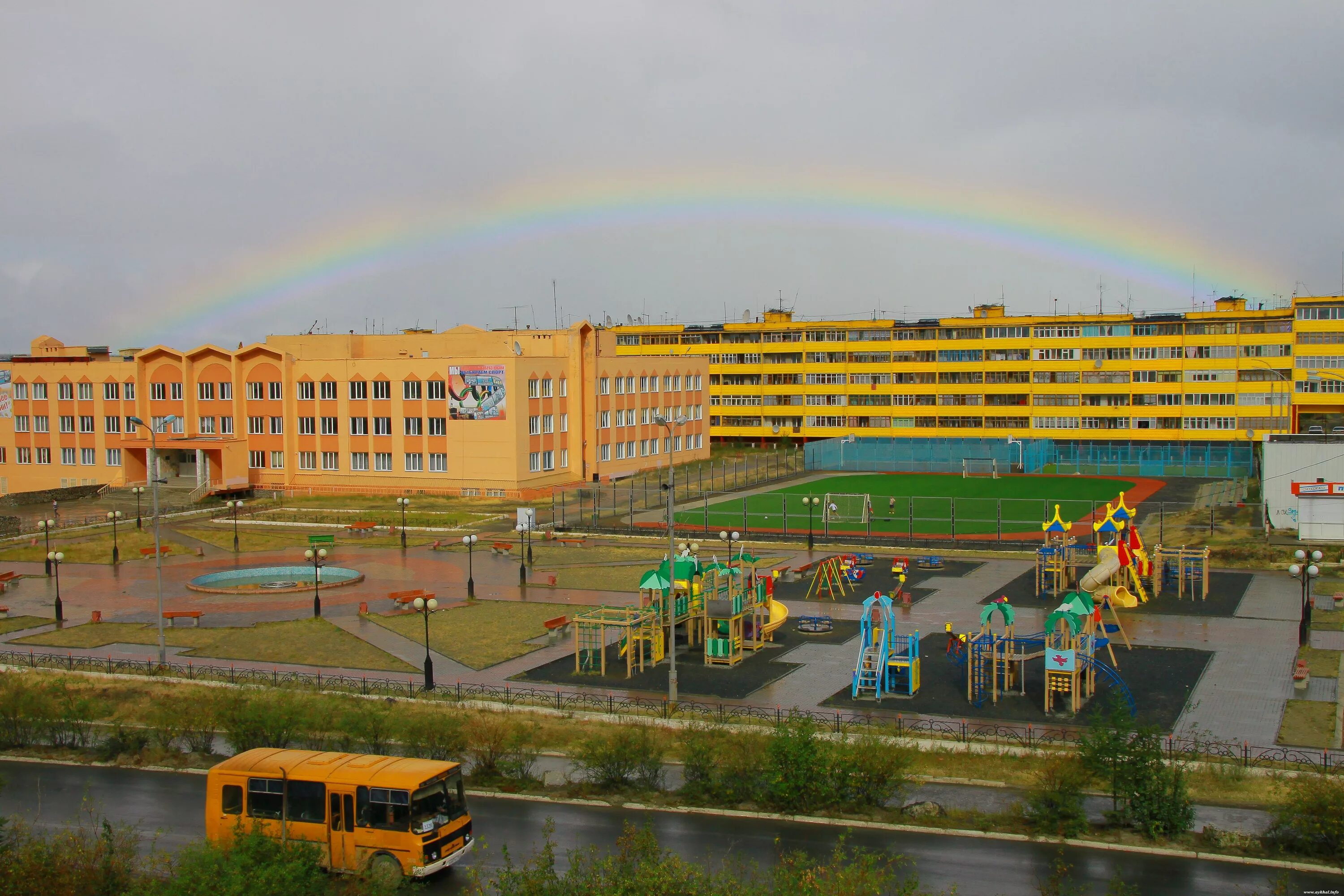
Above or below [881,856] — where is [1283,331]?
above

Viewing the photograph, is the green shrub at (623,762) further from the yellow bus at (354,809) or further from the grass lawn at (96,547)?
the grass lawn at (96,547)

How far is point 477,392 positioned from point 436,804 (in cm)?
6198

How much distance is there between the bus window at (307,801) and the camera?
18.8 meters

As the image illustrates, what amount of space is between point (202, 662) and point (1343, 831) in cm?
3092

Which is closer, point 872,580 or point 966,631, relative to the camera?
point 966,631

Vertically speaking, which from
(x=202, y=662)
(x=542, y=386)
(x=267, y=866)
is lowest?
(x=202, y=662)

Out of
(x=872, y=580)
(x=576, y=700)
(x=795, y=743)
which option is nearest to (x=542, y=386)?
(x=872, y=580)

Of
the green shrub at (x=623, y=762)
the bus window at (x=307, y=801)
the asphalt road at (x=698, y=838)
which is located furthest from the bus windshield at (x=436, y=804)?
the green shrub at (x=623, y=762)

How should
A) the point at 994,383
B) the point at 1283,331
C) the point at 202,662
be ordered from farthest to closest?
the point at 994,383 → the point at 1283,331 → the point at 202,662

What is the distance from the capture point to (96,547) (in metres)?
60.5

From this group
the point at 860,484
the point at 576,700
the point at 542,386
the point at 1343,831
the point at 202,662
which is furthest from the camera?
the point at 860,484

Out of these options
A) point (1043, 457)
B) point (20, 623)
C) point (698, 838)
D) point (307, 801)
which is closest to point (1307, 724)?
point (698, 838)

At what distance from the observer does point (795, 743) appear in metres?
21.9

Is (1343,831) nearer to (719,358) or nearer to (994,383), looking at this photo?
(994,383)
